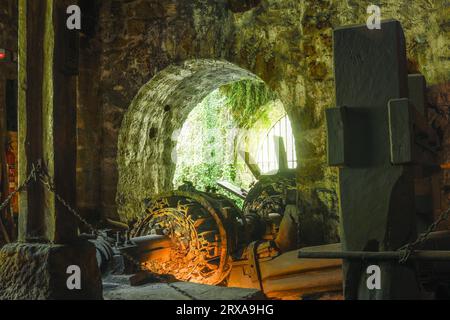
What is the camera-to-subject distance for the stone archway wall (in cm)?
685

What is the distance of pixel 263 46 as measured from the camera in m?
5.90

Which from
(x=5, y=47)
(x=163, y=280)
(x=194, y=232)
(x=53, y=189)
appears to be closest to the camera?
(x=53, y=189)

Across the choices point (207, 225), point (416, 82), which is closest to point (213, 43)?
point (207, 225)

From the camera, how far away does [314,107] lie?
18.0 feet

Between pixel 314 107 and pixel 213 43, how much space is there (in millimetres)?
1635

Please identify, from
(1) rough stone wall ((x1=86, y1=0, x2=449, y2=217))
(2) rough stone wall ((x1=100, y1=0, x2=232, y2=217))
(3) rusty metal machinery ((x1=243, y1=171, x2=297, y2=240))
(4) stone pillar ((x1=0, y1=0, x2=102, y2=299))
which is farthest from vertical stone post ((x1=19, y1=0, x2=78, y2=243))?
(3) rusty metal machinery ((x1=243, y1=171, x2=297, y2=240))

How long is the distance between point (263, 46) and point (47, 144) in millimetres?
3432

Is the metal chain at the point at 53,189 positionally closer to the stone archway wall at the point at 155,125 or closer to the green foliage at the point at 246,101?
the stone archway wall at the point at 155,125

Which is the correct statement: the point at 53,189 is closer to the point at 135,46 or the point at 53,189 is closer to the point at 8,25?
the point at 135,46

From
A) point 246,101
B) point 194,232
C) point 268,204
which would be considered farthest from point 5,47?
point 246,101

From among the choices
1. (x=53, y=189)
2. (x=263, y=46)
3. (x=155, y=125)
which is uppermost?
(x=263, y=46)

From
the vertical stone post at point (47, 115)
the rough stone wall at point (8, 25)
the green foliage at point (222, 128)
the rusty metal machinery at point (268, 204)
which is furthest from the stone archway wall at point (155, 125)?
the vertical stone post at point (47, 115)

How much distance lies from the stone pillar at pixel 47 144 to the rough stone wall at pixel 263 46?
9.76 ft
